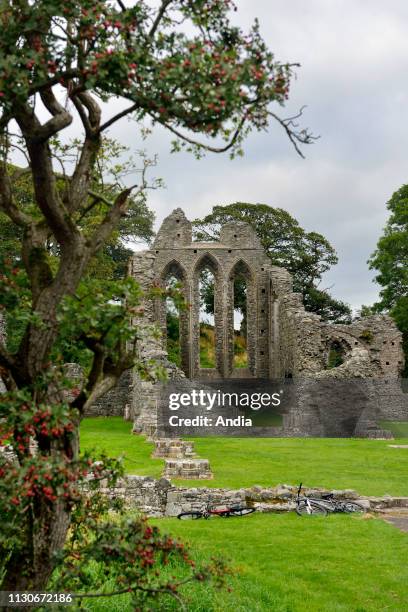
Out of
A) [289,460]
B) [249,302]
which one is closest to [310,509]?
[289,460]

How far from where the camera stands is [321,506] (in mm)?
11172

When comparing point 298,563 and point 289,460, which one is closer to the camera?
point 298,563

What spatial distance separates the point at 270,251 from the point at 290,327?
13.2 meters

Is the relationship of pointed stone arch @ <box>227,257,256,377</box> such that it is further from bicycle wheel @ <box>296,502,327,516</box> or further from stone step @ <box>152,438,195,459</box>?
bicycle wheel @ <box>296,502,327,516</box>

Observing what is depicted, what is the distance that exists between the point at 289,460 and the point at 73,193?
1308 cm

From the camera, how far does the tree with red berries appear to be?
12.6ft

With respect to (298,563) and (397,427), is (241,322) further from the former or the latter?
(298,563)

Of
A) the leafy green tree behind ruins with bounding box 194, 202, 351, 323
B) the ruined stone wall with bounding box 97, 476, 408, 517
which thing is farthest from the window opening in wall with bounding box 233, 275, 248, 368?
the ruined stone wall with bounding box 97, 476, 408, 517

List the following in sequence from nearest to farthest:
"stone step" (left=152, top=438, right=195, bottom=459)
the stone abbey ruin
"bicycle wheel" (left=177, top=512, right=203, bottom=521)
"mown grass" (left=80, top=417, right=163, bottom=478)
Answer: "bicycle wheel" (left=177, top=512, right=203, bottom=521) < "mown grass" (left=80, top=417, right=163, bottom=478) < "stone step" (left=152, top=438, right=195, bottom=459) < the stone abbey ruin

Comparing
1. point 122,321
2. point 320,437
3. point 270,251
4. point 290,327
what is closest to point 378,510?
point 122,321

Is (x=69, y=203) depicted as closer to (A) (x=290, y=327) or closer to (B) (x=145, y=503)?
(B) (x=145, y=503)

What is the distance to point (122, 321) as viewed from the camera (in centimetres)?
417

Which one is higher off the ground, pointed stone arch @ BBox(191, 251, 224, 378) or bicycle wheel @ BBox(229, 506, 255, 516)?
pointed stone arch @ BBox(191, 251, 224, 378)

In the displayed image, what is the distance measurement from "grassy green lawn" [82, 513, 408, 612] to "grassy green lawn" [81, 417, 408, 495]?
91.3 inches
